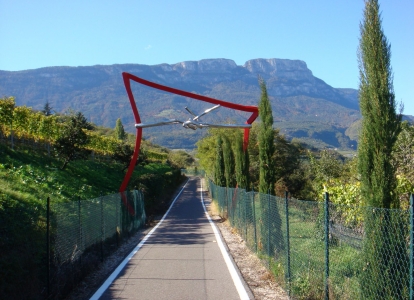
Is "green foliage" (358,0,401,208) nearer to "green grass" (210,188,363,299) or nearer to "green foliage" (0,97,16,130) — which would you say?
"green grass" (210,188,363,299)

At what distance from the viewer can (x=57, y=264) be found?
24.7 feet

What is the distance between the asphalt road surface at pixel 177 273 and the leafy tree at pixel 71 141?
991 cm

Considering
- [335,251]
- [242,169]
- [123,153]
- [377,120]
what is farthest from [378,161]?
[123,153]

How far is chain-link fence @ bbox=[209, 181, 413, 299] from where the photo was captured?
5.24 meters

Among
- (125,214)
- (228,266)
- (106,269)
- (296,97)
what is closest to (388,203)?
(228,266)

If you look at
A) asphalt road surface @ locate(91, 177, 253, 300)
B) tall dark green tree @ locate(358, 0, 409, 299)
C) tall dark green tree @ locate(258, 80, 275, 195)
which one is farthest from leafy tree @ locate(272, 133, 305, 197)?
tall dark green tree @ locate(358, 0, 409, 299)

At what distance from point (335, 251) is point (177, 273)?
138 inches

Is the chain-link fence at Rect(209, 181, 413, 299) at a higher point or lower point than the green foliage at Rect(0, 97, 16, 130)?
lower

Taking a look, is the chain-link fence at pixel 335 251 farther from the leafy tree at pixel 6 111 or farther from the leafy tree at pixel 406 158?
the leafy tree at pixel 6 111

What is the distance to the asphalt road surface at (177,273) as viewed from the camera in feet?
25.6

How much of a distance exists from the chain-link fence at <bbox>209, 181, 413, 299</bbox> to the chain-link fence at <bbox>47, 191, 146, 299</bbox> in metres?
3.84

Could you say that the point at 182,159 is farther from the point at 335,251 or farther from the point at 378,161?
the point at 378,161

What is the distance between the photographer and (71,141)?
76.9 ft

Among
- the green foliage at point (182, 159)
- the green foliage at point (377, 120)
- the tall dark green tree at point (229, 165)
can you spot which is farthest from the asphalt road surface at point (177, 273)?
the green foliage at point (182, 159)
